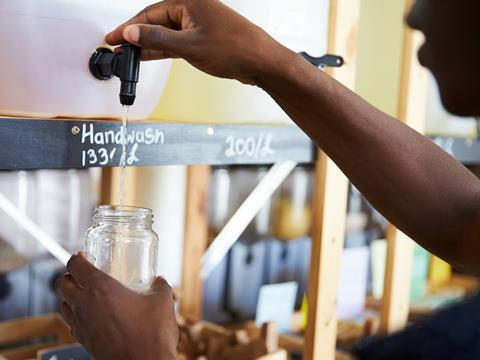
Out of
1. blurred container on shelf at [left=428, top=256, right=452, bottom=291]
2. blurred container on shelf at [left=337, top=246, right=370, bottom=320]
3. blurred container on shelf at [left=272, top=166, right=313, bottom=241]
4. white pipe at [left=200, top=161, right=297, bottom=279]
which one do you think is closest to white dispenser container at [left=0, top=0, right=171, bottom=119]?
white pipe at [left=200, top=161, right=297, bottom=279]

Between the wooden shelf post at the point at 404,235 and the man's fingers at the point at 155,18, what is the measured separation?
0.77 meters

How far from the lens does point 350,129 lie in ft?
3.33

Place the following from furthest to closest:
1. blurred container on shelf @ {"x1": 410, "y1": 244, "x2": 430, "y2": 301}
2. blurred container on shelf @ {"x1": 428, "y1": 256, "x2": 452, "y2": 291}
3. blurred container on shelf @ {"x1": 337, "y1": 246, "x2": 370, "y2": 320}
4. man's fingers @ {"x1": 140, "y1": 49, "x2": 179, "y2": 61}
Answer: blurred container on shelf @ {"x1": 428, "y1": 256, "x2": 452, "y2": 291}, blurred container on shelf @ {"x1": 410, "y1": 244, "x2": 430, "y2": 301}, blurred container on shelf @ {"x1": 337, "y1": 246, "x2": 370, "y2": 320}, man's fingers @ {"x1": 140, "y1": 49, "x2": 179, "y2": 61}

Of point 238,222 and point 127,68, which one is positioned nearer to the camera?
point 127,68

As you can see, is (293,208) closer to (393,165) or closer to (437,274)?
(437,274)

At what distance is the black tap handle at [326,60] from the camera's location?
1.22 meters

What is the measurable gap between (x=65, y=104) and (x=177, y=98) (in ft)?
0.84

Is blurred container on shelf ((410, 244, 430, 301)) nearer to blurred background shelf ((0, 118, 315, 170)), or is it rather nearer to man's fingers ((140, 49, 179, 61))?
blurred background shelf ((0, 118, 315, 170))

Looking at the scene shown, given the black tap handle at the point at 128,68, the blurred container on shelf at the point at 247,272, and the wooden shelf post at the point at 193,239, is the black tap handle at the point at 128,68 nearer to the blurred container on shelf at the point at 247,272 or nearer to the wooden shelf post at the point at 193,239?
the wooden shelf post at the point at 193,239

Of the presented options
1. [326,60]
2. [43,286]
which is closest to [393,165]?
[326,60]

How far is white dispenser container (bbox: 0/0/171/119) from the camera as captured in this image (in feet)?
2.77

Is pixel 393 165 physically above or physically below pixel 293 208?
above

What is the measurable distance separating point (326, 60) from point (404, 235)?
20.8 inches

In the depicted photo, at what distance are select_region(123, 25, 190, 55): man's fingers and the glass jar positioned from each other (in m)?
0.20
